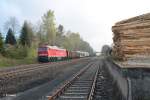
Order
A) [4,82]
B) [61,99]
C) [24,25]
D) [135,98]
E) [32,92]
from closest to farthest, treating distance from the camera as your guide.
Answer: [135,98] → [61,99] → [32,92] → [4,82] → [24,25]

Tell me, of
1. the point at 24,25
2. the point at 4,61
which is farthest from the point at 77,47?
the point at 4,61

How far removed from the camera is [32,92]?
17859 millimetres

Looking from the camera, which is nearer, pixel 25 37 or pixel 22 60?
pixel 22 60

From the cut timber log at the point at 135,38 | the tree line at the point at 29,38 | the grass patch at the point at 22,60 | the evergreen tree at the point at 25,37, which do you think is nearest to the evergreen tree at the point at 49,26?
the tree line at the point at 29,38

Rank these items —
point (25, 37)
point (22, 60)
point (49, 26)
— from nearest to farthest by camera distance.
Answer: point (22, 60), point (25, 37), point (49, 26)

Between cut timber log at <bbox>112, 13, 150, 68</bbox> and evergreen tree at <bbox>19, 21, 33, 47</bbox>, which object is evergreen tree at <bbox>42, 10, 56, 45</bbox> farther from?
cut timber log at <bbox>112, 13, 150, 68</bbox>

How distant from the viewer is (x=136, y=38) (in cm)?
1250

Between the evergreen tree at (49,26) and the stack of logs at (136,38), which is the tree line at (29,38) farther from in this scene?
the stack of logs at (136,38)

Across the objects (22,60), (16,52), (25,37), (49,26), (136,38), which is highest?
(49,26)

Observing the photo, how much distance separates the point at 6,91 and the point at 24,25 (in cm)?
6965

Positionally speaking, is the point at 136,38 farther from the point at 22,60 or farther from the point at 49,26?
the point at 49,26

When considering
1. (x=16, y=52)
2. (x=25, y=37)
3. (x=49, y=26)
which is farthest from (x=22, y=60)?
(x=49, y=26)

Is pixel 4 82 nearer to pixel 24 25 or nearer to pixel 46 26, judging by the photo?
pixel 24 25

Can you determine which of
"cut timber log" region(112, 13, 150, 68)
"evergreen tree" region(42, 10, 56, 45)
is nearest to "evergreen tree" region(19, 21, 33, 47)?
"evergreen tree" region(42, 10, 56, 45)
